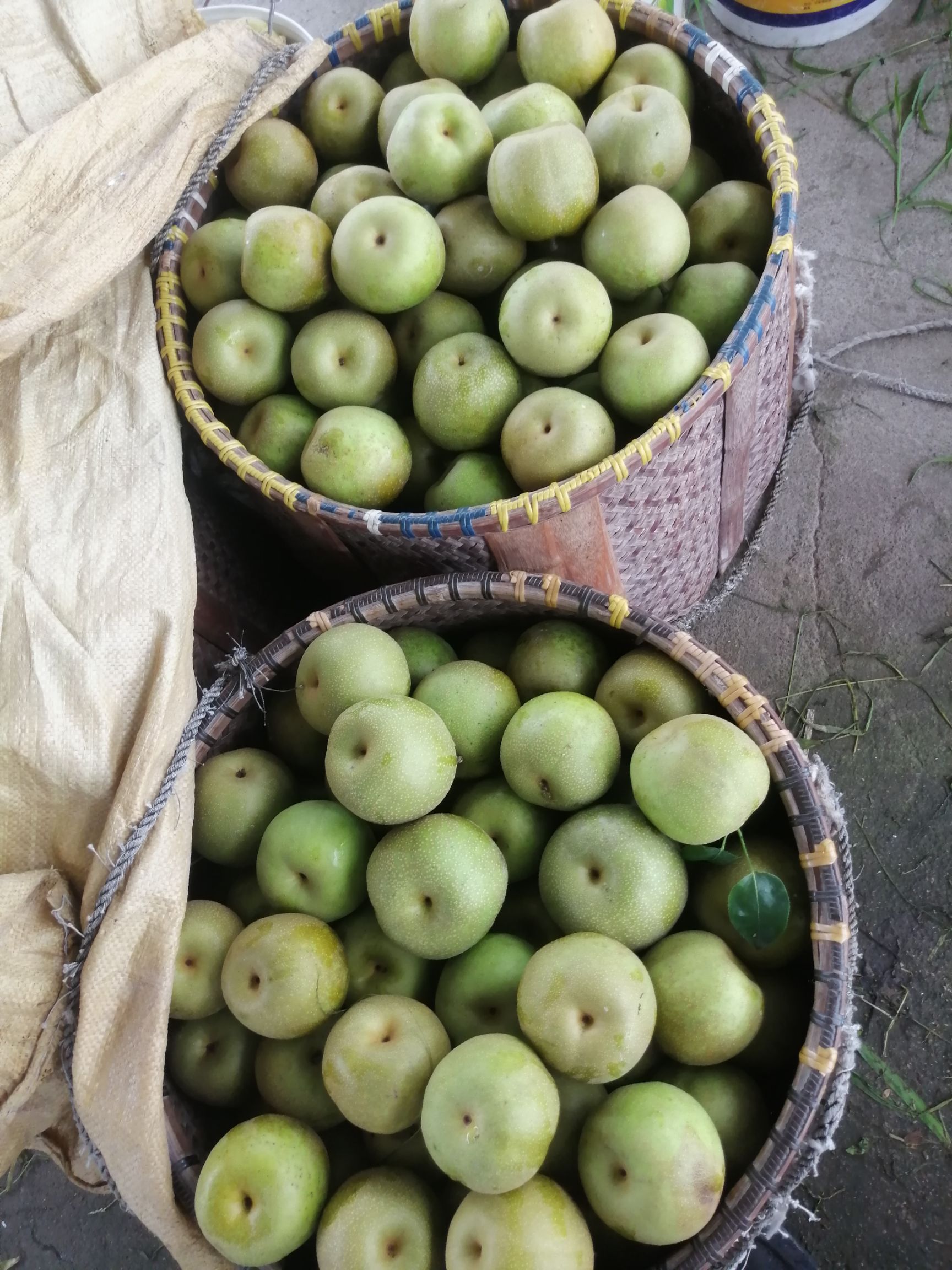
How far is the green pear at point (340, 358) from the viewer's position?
143 cm

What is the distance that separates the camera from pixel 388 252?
53.8 inches

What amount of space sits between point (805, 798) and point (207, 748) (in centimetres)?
77

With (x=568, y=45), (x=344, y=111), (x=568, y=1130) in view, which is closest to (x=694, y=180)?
(x=568, y=45)

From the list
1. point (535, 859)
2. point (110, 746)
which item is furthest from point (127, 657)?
point (535, 859)

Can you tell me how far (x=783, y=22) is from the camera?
7.81 ft

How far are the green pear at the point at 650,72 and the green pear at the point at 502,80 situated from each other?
16 cm

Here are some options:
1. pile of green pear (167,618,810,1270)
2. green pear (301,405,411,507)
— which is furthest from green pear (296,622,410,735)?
green pear (301,405,411,507)

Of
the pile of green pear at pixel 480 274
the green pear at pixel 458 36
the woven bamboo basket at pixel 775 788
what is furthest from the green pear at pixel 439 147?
the woven bamboo basket at pixel 775 788

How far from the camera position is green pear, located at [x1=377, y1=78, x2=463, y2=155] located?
1.48 m

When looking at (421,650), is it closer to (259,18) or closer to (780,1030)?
(780,1030)

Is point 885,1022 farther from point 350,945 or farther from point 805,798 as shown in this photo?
point 350,945

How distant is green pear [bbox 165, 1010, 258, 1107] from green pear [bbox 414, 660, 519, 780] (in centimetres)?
42

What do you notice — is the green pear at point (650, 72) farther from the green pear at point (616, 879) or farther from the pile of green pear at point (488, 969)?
the green pear at point (616, 879)

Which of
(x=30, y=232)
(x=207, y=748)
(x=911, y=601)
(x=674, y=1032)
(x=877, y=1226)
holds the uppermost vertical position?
(x=30, y=232)
